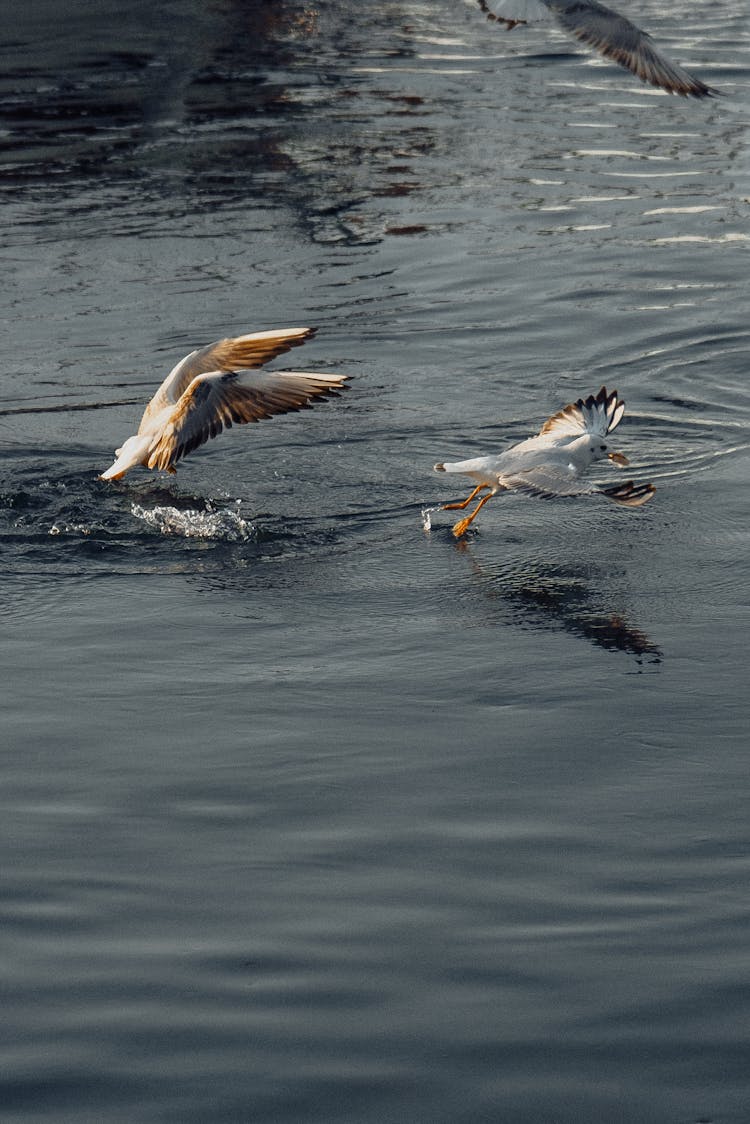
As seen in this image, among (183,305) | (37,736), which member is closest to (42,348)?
(183,305)

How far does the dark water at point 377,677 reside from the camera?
14.1 ft

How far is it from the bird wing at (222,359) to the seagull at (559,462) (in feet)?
4.17

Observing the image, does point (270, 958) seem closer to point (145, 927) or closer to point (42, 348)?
point (145, 927)

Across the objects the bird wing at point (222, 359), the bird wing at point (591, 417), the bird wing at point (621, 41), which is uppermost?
the bird wing at point (621, 41)

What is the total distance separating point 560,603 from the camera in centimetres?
732

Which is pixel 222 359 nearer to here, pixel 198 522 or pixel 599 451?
pixel 198 522

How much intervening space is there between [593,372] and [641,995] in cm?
662

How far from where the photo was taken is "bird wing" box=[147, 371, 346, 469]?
8.08m

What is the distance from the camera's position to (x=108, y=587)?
24.5 feet

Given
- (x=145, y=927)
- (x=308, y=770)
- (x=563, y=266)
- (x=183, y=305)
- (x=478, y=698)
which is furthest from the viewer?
(x=563, y=266)

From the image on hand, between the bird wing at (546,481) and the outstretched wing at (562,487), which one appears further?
the bird wing at (546,481)

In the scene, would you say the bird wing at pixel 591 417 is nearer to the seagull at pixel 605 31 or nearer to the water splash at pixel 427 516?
the water splash at pixel 427 516

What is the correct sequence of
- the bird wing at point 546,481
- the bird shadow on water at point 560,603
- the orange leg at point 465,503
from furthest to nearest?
the orange leg at point 465,503, the bird wing at point 546,481, the bird shadow on water at point 560,603

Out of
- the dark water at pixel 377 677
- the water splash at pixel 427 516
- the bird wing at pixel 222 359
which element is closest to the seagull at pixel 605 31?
the dark water at pixel 377 677
